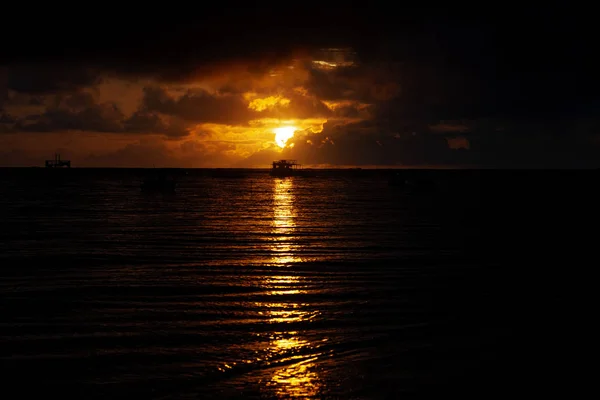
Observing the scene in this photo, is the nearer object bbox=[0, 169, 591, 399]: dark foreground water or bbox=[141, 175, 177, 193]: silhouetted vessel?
bbox=[0, 169, 591, 399]: dark foreground water

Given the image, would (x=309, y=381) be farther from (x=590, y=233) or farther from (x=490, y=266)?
(x=590, y=233)

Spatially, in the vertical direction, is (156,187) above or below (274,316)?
above

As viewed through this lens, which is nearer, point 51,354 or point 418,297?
point 51,354

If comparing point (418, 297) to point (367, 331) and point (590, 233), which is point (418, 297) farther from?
point (590, 233)

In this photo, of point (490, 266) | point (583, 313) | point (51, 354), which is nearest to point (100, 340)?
point (51, 354)

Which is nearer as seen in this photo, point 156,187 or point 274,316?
point 274,316

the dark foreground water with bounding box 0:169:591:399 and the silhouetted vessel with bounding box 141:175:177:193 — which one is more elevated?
the silhouetted vessel with bounding box 141:175:177:193

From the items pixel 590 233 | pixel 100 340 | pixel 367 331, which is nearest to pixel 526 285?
pixel 367 331

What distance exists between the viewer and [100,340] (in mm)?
14000

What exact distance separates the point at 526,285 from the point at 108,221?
115 feet

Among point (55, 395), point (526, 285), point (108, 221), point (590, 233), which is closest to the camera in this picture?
point (55, 395)

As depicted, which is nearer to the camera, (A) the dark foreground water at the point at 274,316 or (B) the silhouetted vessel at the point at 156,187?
(A) the dark foreground water at the point at 274,316

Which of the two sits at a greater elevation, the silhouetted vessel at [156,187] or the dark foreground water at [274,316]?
the silhouetted vessel at [156,187]

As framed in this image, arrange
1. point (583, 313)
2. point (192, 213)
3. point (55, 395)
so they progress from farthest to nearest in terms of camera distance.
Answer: point (192, 213), point (583, 313), point (55, 395)
